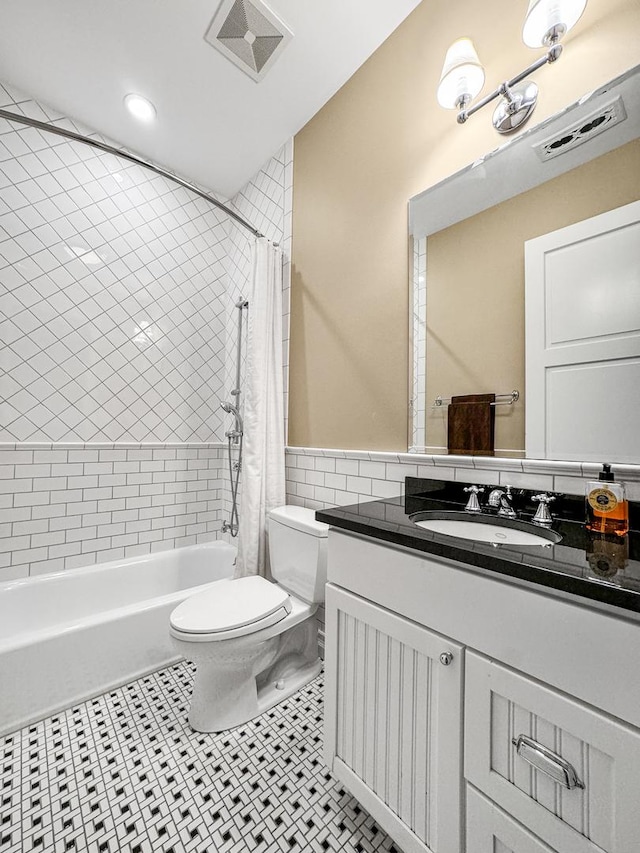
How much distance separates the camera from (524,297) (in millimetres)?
1147

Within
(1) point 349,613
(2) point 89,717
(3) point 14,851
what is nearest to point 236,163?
(1) point 349,613

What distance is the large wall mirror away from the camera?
38.2 inches

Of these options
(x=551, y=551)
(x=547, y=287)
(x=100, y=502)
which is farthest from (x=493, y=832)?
(x=100, y=502)

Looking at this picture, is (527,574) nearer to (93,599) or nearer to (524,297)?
(524,297)

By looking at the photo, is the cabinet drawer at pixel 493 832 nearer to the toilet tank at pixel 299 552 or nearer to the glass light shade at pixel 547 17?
the toilet tank at pixel 299 552

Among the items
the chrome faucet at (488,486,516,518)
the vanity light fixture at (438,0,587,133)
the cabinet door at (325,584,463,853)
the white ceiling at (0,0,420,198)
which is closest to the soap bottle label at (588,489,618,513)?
the chrome faucet at (488,486,516,518)

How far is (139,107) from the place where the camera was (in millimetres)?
1938

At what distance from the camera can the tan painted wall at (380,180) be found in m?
1.10

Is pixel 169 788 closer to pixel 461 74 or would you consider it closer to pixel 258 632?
pixel 258 632

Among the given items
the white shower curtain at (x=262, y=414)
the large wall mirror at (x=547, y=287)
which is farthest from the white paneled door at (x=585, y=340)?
the white shower curtain at (x=262, y=414)

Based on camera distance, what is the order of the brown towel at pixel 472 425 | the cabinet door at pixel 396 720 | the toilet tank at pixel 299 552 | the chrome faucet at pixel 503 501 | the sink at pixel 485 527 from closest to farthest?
the cabinet door at pixel 396 720 < the sink at pixel 485 527 < the chrome faucet at pixel 503 501 < the brown towel at pixel 472 425 < the toilet tank at pixel 299 552

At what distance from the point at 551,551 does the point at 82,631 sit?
1706mm

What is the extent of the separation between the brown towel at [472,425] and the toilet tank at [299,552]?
2.01ft

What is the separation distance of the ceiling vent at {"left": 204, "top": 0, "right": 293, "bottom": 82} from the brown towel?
5.74 ft
